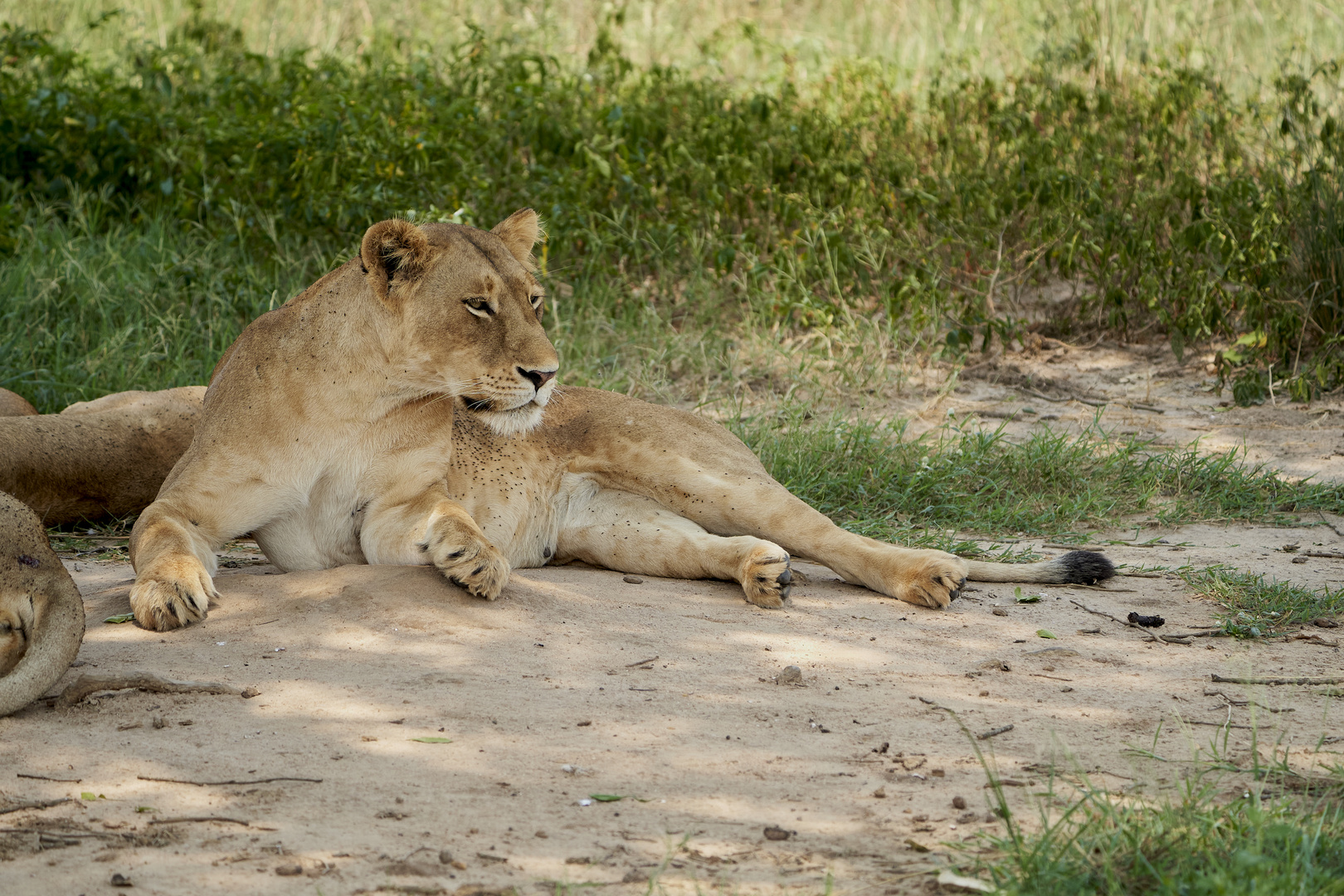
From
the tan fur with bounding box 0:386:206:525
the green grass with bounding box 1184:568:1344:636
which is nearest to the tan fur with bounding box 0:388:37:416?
the tan fur with bounding box 0:386:206:525

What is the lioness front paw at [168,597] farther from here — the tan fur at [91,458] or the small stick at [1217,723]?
the small stick at [1217,723]

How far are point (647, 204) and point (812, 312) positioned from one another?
1.23 metres

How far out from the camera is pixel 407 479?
151 inches

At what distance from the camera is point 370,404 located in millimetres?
3738

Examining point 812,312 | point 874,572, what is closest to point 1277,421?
point 812,312

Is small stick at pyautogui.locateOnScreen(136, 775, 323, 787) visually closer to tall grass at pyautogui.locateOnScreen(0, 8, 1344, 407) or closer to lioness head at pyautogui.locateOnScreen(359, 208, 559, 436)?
lioness head at pyautogui.locateOnScreen(359, 208, 559, 436)

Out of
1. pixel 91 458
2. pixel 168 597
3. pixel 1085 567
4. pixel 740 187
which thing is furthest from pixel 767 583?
pixel 740 187

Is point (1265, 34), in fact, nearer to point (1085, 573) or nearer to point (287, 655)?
point (1085, 573)

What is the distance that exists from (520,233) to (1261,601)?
242 cm

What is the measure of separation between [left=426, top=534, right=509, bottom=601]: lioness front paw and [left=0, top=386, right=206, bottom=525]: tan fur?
166 cm

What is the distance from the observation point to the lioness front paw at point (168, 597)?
327 centimetres

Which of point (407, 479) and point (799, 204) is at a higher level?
point (799, 204)

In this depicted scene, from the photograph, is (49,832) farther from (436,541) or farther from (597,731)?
(436,541)

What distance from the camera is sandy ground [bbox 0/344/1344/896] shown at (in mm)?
2203
